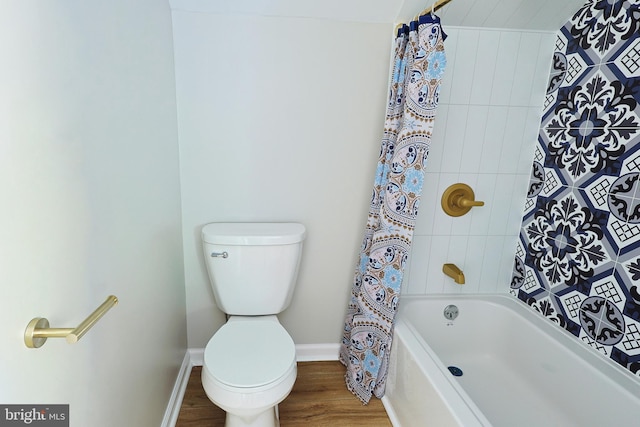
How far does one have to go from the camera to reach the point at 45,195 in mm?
713

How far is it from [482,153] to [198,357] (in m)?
1.88

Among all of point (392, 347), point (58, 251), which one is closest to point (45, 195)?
point (58, 251)

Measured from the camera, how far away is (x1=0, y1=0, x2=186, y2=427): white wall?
0.63 meters

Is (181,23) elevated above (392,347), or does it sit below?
above

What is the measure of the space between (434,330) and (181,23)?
6.40 feet

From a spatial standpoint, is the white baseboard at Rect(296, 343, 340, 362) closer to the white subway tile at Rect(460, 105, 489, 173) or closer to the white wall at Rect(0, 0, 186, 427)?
the white wall at Rect(0, 0, 186, 427)

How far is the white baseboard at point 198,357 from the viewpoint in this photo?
1666mm

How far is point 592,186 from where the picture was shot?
1.49 m

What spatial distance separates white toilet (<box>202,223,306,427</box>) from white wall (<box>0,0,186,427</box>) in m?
0.24

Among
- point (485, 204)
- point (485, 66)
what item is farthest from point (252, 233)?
point (485, 66)

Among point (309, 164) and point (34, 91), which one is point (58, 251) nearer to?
point (34, 91)

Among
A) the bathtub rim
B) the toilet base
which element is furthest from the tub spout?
the toilet base

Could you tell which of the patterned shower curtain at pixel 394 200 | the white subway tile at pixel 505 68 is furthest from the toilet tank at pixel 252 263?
the white subway tile at pixel 505 68

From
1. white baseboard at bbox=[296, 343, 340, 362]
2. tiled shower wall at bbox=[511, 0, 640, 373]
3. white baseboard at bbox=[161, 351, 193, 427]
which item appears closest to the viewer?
tiled shower wall at bbox=[511, 0, 640, 373]
